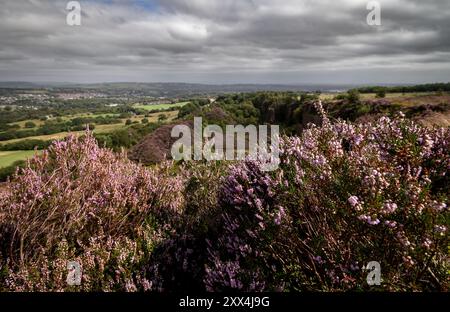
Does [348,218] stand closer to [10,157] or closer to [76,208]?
[76,208]

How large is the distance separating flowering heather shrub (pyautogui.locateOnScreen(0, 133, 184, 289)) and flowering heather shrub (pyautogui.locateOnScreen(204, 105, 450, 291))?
1.73 meters

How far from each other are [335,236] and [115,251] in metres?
3.02

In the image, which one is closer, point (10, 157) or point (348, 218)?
point (348, 218)

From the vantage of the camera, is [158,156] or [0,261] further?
[158,156]

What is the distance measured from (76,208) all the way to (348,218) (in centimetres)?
384

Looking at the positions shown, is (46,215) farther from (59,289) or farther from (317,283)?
(317,283)

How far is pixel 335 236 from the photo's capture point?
3.53 metres

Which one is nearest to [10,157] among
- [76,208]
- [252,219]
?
[76,208]

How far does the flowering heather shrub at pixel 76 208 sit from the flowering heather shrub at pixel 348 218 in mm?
1731

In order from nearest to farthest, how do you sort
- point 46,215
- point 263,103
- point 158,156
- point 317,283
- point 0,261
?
point 317,283, point 0,261, point 46,215, point 158,156, point 263,103

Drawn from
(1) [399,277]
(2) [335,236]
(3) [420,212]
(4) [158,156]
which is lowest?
(4) [158,156]

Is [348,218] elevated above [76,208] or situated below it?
above

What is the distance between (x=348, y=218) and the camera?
342cm
